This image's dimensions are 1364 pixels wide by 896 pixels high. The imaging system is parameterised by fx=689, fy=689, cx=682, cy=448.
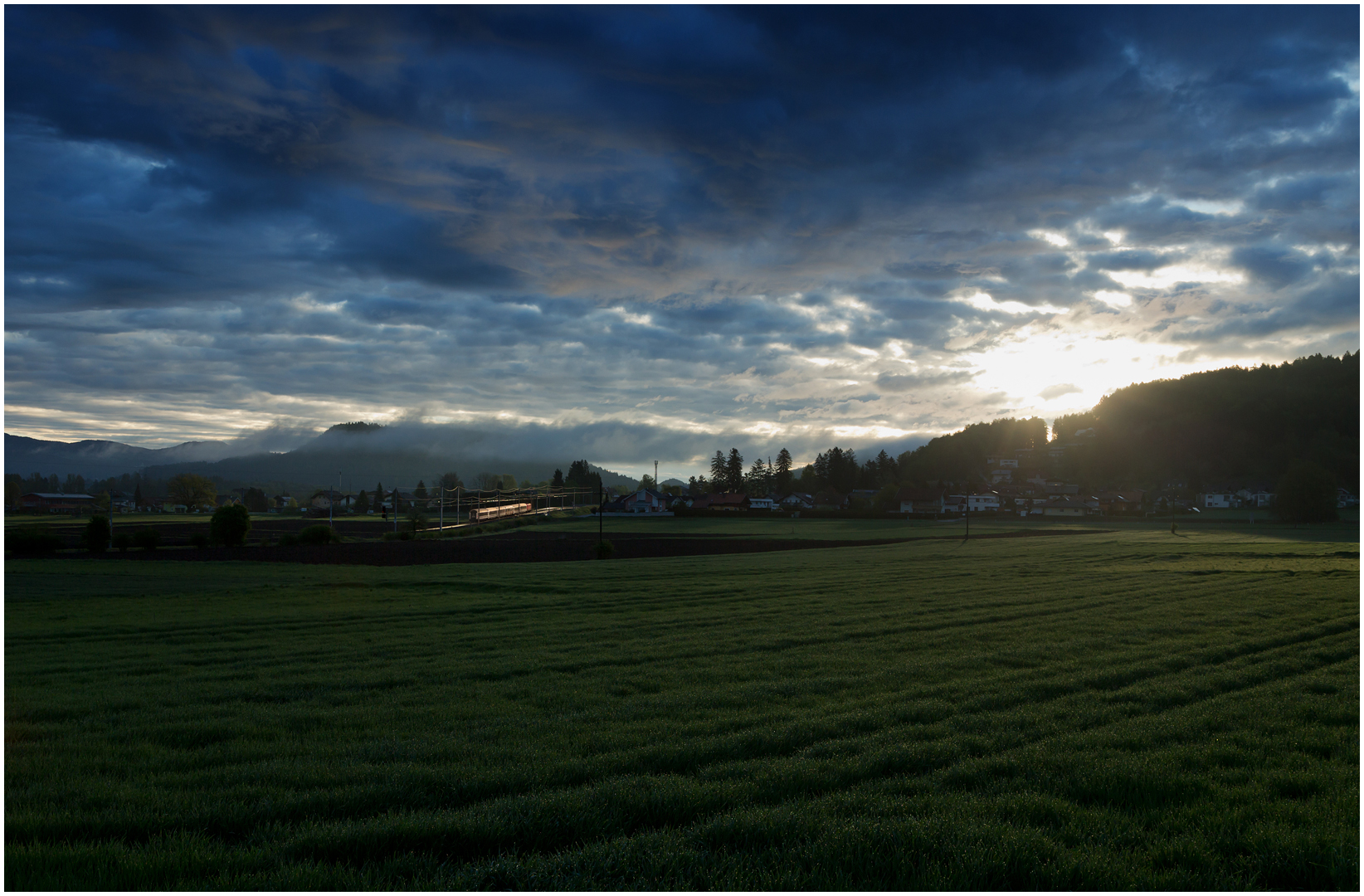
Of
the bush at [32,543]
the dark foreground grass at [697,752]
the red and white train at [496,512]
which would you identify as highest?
the dark foreground grass at [697,752]

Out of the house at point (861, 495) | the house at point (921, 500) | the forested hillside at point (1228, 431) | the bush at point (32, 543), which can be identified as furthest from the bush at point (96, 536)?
the forested hillside at point (1228, 431)

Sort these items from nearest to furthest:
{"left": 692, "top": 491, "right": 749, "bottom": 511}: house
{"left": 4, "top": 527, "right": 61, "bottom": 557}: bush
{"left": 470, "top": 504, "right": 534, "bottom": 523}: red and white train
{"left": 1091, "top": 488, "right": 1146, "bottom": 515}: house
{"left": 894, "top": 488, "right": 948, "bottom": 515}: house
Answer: {"left": 4, "top": 527, "right": 61, "bottom": 557}: bush, {"left": 470, "top": 504, "right": 534, "bottom": 523}: red and white train, {"left": 1091, "top": 488, "right": 1146, "bottom": 515}: house, {"left": 894, "top": 488, "right": 948, "bottom": 515}: house, {"left": 692, "top": 491, "right": 749, "bottom": 511}: house

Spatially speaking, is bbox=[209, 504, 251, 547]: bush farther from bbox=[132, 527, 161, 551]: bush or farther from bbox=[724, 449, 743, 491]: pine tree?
bbox=[724, 449, 743, 491]: pine tree

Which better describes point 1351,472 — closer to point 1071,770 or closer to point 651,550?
point 651,550

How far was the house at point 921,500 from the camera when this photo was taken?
12735 centimetres

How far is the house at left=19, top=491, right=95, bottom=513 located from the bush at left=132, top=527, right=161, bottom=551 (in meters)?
68.5

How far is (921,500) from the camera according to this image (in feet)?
477

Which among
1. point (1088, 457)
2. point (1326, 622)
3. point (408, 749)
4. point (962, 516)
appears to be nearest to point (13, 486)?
point (408, 749)

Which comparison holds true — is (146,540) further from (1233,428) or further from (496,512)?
(1233,428)

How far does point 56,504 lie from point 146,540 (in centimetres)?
9436

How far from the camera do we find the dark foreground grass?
16.2ft

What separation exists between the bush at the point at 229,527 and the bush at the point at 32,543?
882 centimetres

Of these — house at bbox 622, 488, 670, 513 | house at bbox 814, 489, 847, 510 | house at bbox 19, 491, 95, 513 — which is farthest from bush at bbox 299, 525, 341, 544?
house at bbox 814, 489, 847, 510

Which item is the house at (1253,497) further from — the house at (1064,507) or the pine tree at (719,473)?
the pine tree at (719,473)
